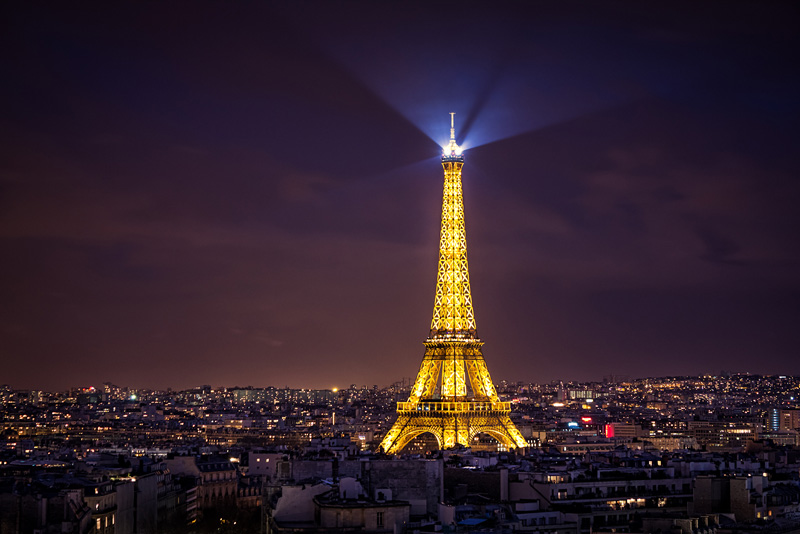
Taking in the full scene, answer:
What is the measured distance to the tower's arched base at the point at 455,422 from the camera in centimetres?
10069

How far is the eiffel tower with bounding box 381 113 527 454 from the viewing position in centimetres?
10156

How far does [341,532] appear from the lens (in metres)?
46.4

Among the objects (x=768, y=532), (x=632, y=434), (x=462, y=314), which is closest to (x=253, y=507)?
(x=462, y=314)

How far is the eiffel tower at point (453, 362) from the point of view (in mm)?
101562

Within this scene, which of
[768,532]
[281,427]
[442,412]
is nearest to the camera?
[768,532]

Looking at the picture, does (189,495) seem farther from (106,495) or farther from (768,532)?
(768,532)

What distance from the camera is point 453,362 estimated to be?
104 metres

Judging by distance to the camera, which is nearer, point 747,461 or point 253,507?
point 747,461

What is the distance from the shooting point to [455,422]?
101062mm

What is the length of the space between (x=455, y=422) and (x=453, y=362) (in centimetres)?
412

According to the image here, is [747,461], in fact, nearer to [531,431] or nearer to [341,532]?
[341,532]

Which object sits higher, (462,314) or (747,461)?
(462,314)

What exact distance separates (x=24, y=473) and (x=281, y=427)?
124347 millimetres

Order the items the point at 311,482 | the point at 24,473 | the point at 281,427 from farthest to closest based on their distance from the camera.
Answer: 1. the point at 281,427
2. the point at 24,473
3. the point at 311,482
